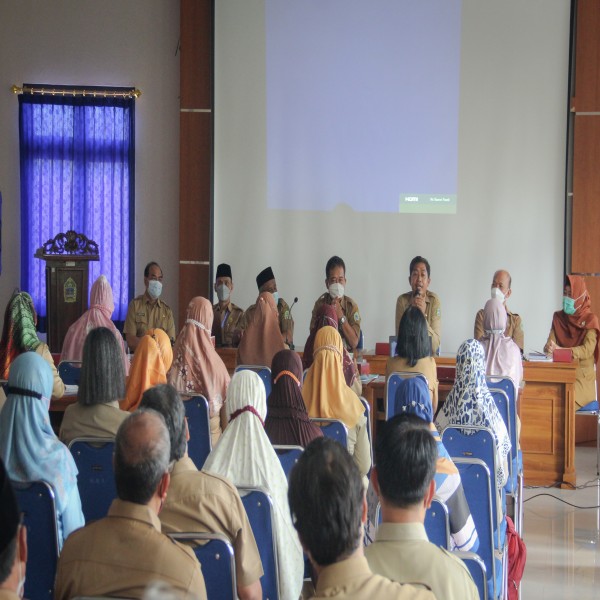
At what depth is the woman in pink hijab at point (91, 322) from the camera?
5.79 m

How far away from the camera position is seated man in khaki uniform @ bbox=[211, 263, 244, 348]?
7.41 meters

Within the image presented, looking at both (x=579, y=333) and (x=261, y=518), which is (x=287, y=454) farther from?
(x=579, y=333)

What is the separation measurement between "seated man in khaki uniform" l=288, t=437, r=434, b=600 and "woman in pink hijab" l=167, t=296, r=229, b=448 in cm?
332

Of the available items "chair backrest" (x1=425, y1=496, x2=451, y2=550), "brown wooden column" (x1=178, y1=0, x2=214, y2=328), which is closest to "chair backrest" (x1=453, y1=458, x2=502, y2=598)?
"chair backrest" (x1=425, y1=496, x2=451, y2=550)

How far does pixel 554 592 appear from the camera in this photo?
166 inches

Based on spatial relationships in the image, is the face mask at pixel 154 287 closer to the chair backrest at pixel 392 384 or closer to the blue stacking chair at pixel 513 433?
the chair backrest at pixel 392 384

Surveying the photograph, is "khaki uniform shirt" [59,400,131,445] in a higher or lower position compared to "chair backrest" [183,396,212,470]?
higher

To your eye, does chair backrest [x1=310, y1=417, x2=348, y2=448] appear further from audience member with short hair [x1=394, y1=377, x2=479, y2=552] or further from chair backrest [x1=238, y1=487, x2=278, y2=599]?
chair backrest [x1=238, y1=487, x2=278, y2=599]

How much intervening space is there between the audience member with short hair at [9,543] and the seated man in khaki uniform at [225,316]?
19.2 feet

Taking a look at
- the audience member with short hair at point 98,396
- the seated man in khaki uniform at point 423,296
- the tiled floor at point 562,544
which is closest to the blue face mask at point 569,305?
the seated man in khaki uniform at point 423,296

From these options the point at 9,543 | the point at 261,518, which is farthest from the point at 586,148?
the point at 9,543

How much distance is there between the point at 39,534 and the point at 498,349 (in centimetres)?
384

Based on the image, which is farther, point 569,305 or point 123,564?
point 569,305

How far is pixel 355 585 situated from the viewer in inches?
58.9
